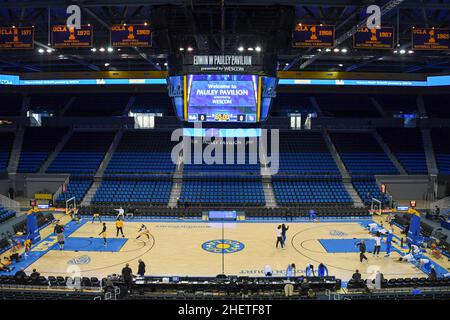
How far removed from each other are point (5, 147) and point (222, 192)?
22.4 m

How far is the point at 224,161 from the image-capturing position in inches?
1411

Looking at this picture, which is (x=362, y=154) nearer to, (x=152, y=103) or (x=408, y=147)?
(x=408, y=147)

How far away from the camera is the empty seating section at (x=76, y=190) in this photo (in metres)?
31.5

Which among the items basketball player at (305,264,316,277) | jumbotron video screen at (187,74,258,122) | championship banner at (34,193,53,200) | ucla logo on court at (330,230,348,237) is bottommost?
ucla logo on court at (330,230,348,237)

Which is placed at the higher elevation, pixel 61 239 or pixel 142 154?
pixel 142 154

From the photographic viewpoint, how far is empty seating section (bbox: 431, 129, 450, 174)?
117ft

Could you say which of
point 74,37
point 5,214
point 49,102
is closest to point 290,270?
point 74,37

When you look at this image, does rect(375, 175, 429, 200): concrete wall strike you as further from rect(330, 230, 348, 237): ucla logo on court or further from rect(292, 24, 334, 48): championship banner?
rect(292, 24, 334, 48): championship banner

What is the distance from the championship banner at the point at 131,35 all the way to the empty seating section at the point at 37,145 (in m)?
22.4

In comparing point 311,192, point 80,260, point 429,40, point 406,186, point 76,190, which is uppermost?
point 429,40

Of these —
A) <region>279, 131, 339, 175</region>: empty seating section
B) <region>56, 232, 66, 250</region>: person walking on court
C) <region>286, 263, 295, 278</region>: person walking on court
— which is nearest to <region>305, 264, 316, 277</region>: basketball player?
<region>286, 263, 295, 278</region>: person walking on court

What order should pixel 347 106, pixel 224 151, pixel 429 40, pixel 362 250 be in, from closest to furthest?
pixel 429 40
pixel 362 250
pixel 224 151
pixel 347 106

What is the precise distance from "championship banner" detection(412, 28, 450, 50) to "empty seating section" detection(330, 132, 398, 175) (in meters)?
18.8

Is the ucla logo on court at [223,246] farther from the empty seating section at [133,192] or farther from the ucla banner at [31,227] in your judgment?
the empty seating section at [133,192]
